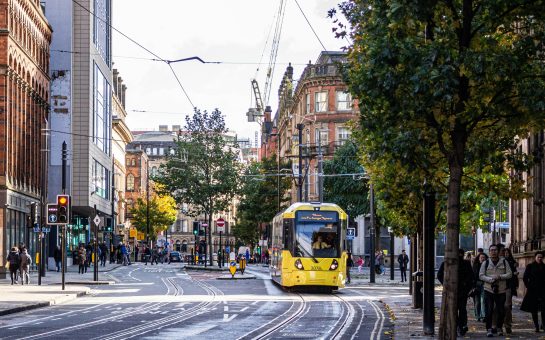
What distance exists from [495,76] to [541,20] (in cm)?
159

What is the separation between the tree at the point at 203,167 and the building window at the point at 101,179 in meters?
6.12

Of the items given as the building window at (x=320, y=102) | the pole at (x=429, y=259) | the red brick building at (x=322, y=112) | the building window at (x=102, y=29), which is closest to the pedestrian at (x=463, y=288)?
the pole at (x=429, y=259)

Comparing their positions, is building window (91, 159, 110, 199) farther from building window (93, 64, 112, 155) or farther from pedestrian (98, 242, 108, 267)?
pedestrian (98, 242, 108, 267)

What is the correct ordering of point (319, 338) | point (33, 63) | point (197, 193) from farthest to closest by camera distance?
point (197, 193) → point (33, 63) → point (319, 338)

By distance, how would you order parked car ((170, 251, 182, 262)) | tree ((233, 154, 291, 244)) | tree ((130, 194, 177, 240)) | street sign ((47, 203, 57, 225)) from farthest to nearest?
1. tree ((130, 194, 177, 240))
2. parked car ((170, 251, 182, 262))
3. tree ((233, 154, 291, 244))
4. street sign ((47, 203, 57, 225))

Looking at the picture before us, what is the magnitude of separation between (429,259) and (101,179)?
6893cm

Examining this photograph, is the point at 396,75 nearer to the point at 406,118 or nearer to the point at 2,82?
the point at 406,118

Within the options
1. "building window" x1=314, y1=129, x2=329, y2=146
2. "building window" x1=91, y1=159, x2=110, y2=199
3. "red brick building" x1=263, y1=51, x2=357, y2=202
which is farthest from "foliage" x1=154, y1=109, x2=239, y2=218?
"building window" x1=314, y1=129, x2=329, y2=146

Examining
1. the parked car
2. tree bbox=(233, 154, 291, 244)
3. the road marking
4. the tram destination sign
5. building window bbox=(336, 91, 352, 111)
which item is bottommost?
the parked car

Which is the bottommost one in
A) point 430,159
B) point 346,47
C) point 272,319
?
point 272,319

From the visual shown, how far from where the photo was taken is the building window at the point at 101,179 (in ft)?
275

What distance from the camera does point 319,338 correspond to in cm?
2219

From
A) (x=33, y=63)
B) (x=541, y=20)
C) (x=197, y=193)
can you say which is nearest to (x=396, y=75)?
(x=541, y=20)

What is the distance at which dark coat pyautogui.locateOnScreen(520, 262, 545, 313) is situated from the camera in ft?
76.7
